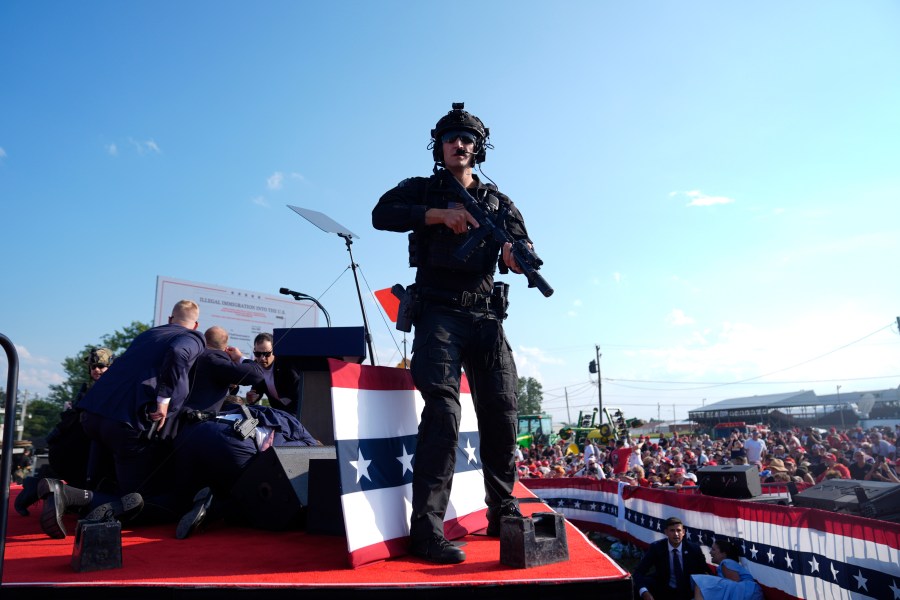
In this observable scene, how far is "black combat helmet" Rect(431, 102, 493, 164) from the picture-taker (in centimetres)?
364

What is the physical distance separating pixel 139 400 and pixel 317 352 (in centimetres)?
282

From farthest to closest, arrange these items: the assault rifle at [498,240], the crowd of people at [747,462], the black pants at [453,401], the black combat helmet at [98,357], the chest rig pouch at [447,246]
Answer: the crowd of people at [747,462] → the black combat helmet at [98,357] → the chest rig pouch at [447,246] → the assault rifle at [498,240] → the black pants at [453,401]

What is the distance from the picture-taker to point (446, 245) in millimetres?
3396

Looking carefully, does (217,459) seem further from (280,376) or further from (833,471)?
(833,471)

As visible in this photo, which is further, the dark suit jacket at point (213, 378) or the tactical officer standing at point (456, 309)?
the dark suit jacket at point (213, 378)

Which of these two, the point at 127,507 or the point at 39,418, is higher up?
the point at 127,507

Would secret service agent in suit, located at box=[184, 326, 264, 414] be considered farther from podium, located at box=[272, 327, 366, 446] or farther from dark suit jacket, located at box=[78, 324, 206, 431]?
podium, located at box=[272, 327, 366, 446]

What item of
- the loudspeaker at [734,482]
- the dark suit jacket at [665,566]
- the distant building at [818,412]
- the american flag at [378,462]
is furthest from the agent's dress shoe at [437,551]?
the distant building at [818,412]

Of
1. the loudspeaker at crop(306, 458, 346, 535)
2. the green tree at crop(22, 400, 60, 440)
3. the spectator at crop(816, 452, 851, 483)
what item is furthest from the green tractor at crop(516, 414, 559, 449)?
the green tree at crop(22, 400, 60, 440)

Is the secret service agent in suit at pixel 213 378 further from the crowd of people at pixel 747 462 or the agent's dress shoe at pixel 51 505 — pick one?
the crowd of people at pixel 747 462

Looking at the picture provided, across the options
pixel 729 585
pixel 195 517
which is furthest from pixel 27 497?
pixel 729 585

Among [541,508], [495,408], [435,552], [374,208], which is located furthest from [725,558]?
[374,208]

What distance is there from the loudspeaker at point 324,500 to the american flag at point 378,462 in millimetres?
513

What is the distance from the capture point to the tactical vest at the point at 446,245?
3383 mm
